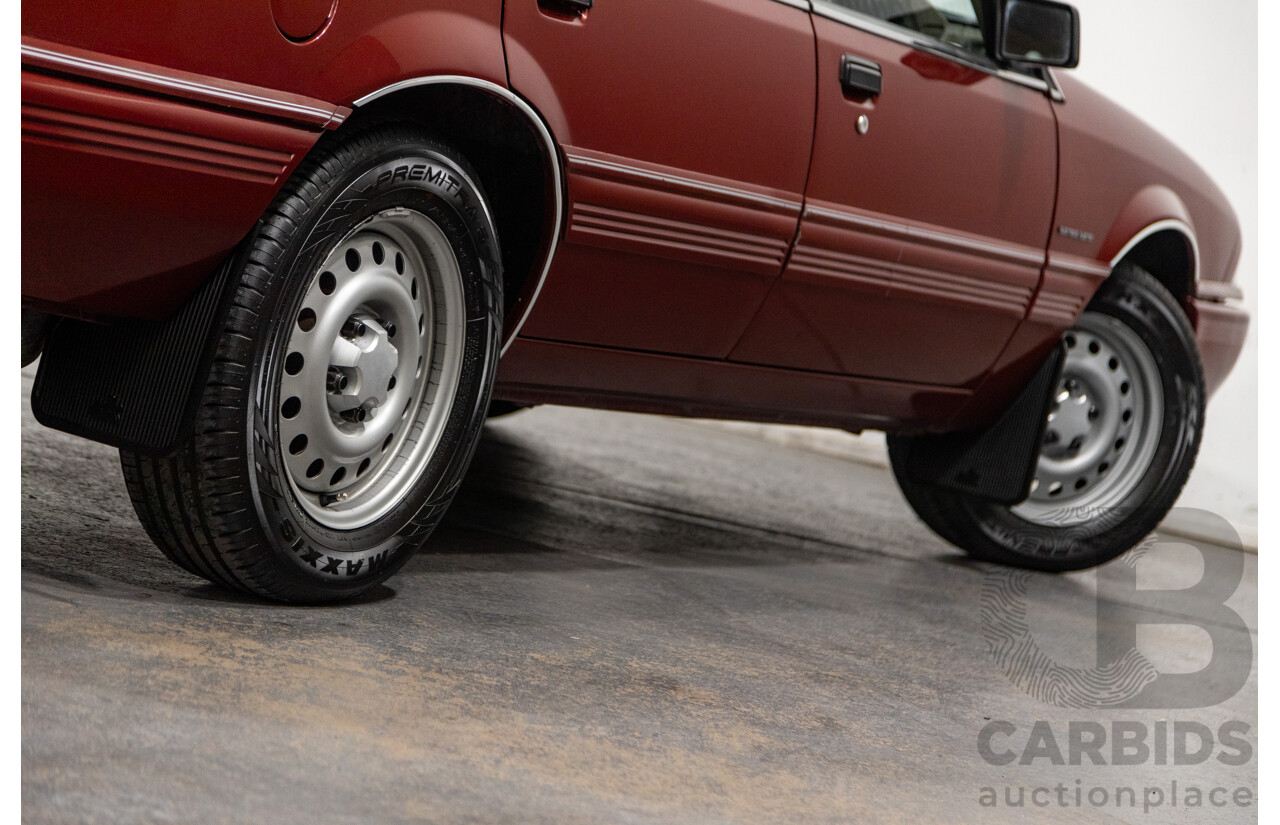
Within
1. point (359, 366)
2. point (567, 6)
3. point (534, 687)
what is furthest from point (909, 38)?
point (534, 687)

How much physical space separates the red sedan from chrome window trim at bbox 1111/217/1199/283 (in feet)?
0.08

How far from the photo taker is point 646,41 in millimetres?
2600

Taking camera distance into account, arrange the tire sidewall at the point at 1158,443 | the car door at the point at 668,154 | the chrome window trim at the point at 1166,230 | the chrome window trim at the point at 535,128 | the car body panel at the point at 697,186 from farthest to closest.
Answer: the tire sidewall at the point at 1158,443 → the chrome window trim at the point at 1166,230 → the car door at the point at 668,154 → the chrome window trim at the point at 535,128 → the car body panel at the point at 697,186

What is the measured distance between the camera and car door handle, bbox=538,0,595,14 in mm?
2406

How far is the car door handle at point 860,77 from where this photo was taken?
3033 millimetres

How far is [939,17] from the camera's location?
11.5 feet

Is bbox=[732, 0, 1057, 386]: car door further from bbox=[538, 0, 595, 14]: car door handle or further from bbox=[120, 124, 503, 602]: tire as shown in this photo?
bbox=[120, 124, 503, 602]: tire

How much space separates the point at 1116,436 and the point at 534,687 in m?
2.67

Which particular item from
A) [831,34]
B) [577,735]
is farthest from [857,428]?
[577,735]

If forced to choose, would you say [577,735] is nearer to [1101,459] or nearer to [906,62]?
[906,62]

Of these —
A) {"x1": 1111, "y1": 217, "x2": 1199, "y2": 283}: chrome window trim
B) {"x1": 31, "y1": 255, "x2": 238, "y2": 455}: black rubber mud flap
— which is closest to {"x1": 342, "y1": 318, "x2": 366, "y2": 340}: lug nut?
{"x1": 31, "y1": 255, "x2": 238, "y2": 455}: black rubber mud flap

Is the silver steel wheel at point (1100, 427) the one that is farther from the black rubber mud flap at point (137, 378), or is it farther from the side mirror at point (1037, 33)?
the black rubber mud flap at point (137, 378)

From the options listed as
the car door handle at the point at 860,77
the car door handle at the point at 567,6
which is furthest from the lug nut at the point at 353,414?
the car door handle at the point at 860,77
